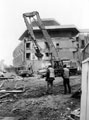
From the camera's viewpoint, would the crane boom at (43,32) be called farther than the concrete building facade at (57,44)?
No

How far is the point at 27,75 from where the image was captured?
120 feet

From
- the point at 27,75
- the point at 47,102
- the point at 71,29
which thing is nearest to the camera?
the point at 47,102

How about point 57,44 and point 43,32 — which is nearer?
point 43,32

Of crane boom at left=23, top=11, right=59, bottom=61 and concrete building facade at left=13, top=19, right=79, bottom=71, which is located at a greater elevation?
crane boom at left=23, top=11, right=59, bottom=61

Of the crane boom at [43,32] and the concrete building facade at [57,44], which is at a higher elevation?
the crane boom at [43,32]

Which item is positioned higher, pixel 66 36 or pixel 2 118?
pixel 2 118

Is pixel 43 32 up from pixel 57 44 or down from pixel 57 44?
up

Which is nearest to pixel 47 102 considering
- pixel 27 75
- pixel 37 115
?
pixel 37 115

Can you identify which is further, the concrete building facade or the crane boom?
the concrete building facade

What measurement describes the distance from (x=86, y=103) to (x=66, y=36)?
186 ft

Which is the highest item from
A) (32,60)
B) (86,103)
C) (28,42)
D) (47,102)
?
(86,103)

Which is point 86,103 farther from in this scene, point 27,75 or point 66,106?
point 27,75

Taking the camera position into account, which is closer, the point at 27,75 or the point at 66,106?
the point at 66,106

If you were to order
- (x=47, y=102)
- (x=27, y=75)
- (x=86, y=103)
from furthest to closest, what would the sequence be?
(x=27, y=75) → (x=47, y=102) → (x=86, y=103)
